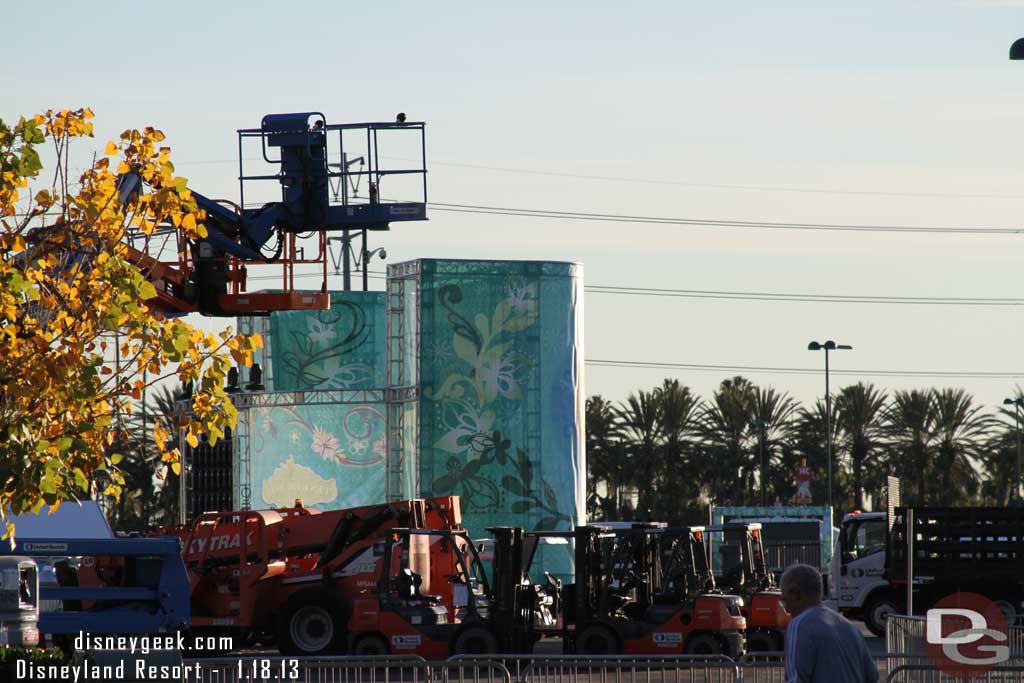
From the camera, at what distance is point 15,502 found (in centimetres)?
1220

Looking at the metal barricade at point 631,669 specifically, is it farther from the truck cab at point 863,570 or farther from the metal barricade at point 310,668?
the truck cab at point 863,570

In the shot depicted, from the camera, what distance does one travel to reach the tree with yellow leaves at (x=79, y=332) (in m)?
12.2

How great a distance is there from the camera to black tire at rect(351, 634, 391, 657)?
22.8m

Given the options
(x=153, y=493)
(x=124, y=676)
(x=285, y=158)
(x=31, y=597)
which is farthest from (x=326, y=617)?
(x=153, y=493)

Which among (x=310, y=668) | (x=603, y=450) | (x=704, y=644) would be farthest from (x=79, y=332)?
(x=603, y=450)

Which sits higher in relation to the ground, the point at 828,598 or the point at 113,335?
the point at 113,335

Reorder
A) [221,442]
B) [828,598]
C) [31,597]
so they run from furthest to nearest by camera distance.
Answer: [221,442]
[828,598]
[31,597]

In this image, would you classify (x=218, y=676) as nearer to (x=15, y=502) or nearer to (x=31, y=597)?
(x=15, y=502)

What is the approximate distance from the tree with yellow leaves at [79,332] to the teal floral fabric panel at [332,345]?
35.7 meters

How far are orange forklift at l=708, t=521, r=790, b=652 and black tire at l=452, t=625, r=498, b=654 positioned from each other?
13.1 ft

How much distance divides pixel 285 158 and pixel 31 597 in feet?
33.4

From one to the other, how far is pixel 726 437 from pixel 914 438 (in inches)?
258

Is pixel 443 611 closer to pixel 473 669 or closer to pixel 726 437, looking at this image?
pixel 473 669

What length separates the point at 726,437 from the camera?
201 ft
